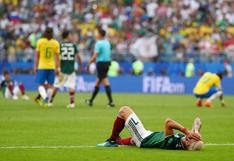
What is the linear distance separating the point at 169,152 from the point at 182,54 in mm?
25294

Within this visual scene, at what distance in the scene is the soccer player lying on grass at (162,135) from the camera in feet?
40.7

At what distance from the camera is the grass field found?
12.0 m

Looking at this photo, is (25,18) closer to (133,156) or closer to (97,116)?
(97,116)

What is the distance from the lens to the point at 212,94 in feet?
86.3

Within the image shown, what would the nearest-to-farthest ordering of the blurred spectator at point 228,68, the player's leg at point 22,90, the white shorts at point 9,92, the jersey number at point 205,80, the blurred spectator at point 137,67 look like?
the jersey number at point 205,80
the player's leg at point 22,90
the white shorts at point 9,92
the blurred spectator at point 228,68
the blurred spectator at point 137,67

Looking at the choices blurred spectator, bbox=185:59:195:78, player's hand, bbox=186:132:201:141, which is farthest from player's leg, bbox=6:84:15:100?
player's hand, bbox=186:132:201:141

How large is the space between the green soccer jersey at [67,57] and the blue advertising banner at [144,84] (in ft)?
42.0

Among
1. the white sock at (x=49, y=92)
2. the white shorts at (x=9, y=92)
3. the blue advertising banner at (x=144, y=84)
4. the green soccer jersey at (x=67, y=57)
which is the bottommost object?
the blue advertising banner at (x=144, y=84)

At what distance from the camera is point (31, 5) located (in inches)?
1725

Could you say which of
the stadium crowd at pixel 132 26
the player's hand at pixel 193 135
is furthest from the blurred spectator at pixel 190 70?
the player's hand at pixel 193 135

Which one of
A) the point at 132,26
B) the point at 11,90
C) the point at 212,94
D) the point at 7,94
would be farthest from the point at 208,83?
the point at 132,26

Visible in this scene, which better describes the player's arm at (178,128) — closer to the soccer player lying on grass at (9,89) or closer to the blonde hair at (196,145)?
the blonde hair at (196,145)

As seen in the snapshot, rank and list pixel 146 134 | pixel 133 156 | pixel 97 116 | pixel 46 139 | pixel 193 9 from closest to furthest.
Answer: pixel 133 156
pixel 146 134
pixel 46 139
pixel 97 116
pixel 193 9

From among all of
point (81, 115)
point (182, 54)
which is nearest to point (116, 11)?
point (182, 54)
